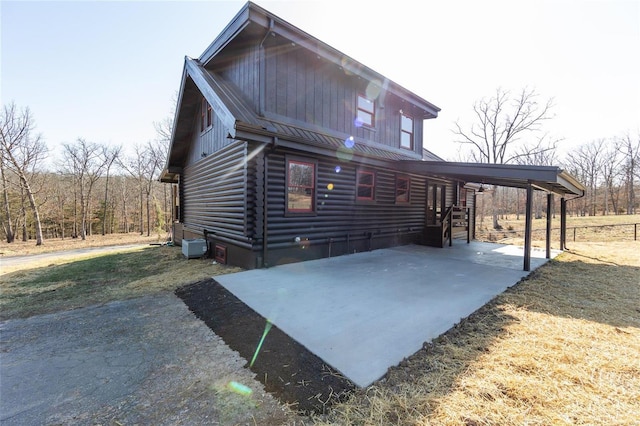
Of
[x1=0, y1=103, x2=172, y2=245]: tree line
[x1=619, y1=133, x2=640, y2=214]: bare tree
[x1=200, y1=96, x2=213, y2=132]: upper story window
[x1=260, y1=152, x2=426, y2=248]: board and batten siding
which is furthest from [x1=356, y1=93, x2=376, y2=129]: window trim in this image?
[x1=619, y1=133, x2=640, y2=214]: bare tree

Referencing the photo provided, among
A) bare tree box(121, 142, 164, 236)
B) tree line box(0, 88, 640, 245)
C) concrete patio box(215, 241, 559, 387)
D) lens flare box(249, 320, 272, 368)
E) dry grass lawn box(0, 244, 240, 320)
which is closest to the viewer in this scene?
lens flare box(249, 320, 272, 368)

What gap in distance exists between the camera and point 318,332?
316 cm

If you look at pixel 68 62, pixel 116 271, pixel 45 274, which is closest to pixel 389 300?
pixel 116 271

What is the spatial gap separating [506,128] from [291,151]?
2376 centimetres

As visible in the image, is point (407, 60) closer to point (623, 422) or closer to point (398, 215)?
point (398, 215)

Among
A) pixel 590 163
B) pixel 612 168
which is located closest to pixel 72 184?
pixel 590 163

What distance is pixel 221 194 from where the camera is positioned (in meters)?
7.55

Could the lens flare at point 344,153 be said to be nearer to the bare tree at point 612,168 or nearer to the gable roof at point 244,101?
the gable roof at point 244,101

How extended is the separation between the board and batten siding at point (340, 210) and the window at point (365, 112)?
176 cm

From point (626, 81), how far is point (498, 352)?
15.1 meters

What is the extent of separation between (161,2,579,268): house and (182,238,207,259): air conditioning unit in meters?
0.28

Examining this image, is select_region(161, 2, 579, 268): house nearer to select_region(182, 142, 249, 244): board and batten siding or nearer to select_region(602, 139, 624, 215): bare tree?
select_region(182, 142, 249, 244): board and batten siding

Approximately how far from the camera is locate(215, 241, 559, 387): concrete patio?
2793 mm

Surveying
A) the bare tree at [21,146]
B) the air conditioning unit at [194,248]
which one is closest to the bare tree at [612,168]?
the air conditioning unit at [194,248]
